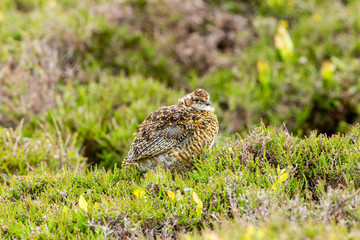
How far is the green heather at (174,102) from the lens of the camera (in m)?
3.10

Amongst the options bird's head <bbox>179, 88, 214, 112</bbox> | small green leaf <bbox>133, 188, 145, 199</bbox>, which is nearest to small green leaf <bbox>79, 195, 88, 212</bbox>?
small green leaf <bbox>133, 188, 145, 199</bbox>

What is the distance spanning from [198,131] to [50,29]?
4349 millimetres

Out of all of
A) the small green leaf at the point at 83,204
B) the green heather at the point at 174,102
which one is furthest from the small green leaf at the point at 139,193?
the small green leaf at the point at 83,204

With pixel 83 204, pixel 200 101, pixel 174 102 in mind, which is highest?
pixel 200 101

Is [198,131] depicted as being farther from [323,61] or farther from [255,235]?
[323,61]

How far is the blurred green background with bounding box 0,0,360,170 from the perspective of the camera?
5.92 meters

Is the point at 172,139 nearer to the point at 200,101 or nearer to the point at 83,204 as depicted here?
the point at 200,101

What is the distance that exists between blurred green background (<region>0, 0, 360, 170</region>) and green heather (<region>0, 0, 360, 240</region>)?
0.02 meters

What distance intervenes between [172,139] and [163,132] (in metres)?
0.12

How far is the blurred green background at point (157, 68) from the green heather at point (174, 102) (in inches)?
1.0

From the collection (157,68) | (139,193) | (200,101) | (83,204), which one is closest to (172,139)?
(200,101)

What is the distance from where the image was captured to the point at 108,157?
560 centimetres

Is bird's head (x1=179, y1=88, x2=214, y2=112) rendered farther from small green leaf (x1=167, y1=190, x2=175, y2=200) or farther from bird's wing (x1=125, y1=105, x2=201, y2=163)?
small green leaf (x1=167, y1=190, x2=175, y2=200)

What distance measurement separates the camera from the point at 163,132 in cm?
419
